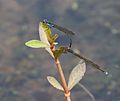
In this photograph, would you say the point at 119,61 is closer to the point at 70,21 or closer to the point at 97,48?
the point at 97,48

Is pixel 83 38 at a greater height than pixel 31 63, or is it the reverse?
pixel 83 38

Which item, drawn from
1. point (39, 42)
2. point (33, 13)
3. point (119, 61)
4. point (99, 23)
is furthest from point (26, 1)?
point (39, 42)

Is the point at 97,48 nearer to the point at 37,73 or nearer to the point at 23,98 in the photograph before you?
the point at 37,73

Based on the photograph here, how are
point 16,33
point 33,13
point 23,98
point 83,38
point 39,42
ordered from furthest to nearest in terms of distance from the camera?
point 33,13 < point 16,33 < point 83,38 < point 23,98 < point 39,42

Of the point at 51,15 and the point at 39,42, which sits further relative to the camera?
the point at 51,15

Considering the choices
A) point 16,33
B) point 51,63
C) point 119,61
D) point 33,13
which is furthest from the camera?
point 33,13

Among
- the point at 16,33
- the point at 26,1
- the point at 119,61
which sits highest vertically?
the point at 26,1
